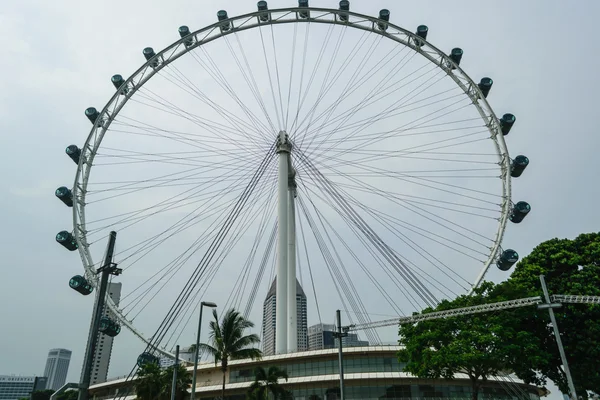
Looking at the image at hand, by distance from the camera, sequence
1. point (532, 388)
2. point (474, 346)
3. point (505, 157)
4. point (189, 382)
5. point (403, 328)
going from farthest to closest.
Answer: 1. point (532, 388)
2. point (505, 157)
3. point (189, 382)
4. point (403, 328)
5. point (474, 346)

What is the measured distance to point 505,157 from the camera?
46.6m

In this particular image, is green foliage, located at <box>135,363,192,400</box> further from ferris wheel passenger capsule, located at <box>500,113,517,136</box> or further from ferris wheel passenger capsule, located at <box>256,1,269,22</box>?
ferris wheel passenger capsule, located at <box>500,113,517,136</box>

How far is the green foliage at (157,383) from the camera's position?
39.6 m

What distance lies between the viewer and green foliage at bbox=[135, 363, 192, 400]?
39562 mm

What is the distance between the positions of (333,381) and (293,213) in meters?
18.8

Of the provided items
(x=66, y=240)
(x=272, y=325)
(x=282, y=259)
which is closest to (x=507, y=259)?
(x=282, y=259)

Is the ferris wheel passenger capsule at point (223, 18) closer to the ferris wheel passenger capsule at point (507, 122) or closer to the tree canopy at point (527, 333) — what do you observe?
the ferris wheel passenger capsule at point (507, 122)

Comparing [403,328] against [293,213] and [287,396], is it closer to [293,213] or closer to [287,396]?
[287,396]

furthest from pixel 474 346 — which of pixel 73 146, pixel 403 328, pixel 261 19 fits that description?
pixel 73 146

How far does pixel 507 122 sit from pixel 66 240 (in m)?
45.5

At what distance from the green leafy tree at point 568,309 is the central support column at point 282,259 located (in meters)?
20.7

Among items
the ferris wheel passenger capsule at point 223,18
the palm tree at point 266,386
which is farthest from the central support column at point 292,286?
the ferris wheel passenger capsule at point 223,18

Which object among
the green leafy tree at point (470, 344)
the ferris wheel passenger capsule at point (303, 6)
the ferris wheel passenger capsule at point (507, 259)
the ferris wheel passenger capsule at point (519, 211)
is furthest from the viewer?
the ferris wheel passenger capsule at point (303, 6)

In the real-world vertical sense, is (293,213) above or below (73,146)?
below
